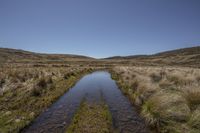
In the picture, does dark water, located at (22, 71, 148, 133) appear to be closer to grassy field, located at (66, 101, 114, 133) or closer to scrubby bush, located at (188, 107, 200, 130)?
grassy field, located at (66, 101, 114, 133)

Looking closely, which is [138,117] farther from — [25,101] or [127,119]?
[25,101]

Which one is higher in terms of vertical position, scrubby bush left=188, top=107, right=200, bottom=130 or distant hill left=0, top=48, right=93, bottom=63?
distant hill left=0, top=48, right=93, bottom=63

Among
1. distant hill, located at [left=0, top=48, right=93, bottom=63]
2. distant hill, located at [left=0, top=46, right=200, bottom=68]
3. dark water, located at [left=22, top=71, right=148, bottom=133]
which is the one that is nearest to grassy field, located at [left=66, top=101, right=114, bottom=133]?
dark water, located at [left=22, top=71, right=148, bottom=133]

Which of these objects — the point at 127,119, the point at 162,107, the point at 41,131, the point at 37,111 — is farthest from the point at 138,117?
the point at 37,111

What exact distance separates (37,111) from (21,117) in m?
1.06

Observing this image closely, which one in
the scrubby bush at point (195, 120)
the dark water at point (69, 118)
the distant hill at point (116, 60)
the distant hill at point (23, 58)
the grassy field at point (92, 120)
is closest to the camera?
the scrubby bush at point (195, 120)

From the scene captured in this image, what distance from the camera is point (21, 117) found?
25.1ft

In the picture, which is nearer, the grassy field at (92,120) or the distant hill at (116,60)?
the grassy field at (92,120)

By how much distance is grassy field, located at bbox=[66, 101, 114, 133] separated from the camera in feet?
21.5

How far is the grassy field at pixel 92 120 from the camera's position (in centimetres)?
655

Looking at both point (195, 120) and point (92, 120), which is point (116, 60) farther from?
point (195, 120)

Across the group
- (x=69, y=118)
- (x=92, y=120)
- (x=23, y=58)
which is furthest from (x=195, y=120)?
(x=23, y=58)

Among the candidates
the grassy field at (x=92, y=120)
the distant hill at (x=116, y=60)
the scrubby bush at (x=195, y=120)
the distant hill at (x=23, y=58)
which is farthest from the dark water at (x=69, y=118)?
the distant hill at (x=23, y=58)

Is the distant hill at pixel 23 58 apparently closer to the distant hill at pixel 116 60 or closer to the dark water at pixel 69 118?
the distant hill at pixel 116 60
